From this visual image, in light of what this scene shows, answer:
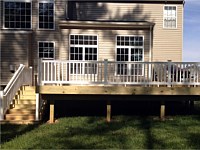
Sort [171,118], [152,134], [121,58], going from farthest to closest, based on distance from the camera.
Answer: [121,58]
[171,118]
[152,134]

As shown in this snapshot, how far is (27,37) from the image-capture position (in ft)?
67.1

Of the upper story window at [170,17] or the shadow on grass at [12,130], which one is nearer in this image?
the shadow on grass at [12,130]

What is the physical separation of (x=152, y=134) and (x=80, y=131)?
228 cm

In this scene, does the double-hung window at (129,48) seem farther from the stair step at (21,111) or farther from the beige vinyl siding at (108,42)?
the stair step at (21,111)

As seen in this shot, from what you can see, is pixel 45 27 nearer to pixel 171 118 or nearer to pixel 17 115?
pixel 17 115

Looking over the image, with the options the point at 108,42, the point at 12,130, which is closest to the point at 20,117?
the point at 12,130

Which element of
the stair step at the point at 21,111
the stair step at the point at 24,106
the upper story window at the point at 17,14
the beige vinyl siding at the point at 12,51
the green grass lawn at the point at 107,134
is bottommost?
the green grass lawn at the point at 107,134

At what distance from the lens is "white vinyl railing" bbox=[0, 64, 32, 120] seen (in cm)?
1404

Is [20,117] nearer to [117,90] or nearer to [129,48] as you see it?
[117,90]

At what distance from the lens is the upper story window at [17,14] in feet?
68.5

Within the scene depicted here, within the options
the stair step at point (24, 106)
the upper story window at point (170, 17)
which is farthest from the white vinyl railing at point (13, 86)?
the upper story window at point (170, 17)

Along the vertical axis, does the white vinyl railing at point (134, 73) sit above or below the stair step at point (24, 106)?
above

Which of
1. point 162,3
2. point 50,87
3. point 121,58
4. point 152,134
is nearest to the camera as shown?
point 152,134

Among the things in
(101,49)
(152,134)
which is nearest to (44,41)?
(101,49)
